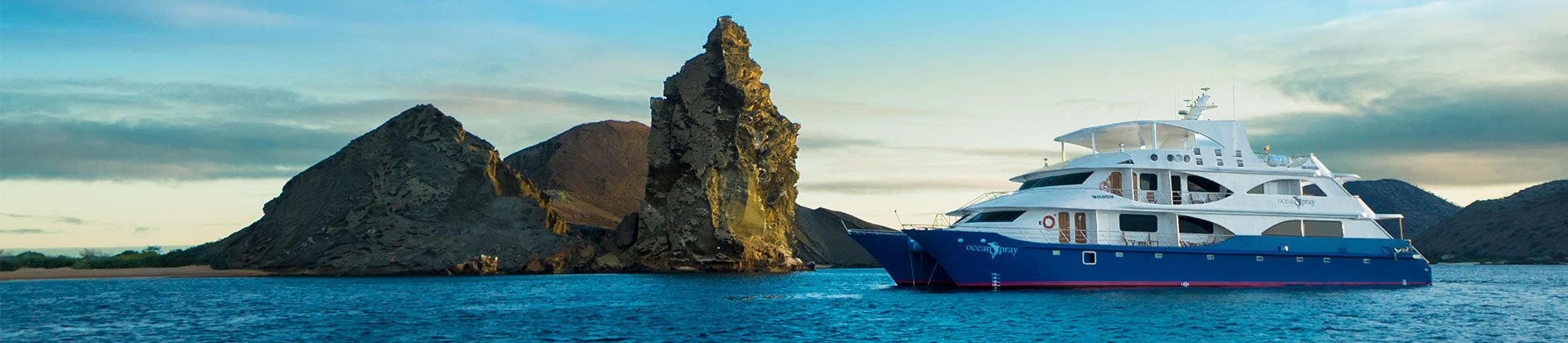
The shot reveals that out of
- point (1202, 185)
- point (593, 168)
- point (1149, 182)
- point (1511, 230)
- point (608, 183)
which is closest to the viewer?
point (1149, 182)

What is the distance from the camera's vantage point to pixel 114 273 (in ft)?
213

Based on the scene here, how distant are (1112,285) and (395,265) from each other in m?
45.0

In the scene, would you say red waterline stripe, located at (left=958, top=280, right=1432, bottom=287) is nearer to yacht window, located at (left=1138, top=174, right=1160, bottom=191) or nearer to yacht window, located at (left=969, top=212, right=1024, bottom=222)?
yacht window, located at (left=969, top=212, right=1024, bottom=222)

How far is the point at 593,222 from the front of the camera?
108312mm

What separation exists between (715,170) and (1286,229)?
130ft

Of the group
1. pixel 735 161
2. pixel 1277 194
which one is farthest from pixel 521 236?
pixel 1277 194

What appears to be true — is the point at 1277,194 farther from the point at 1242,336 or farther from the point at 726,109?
the point at 726,109

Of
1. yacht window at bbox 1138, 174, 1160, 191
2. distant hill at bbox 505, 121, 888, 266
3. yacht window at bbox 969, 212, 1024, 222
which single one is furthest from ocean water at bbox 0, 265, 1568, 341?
distant hill at bbox 505, 121, 888, 266

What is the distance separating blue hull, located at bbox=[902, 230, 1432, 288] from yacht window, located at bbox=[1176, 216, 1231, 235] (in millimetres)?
868

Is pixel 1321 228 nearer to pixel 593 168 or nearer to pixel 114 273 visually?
pixel 114 273

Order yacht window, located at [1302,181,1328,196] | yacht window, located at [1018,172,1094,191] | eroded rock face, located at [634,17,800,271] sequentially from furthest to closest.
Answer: eroded rock face, located at [634,17,800,271] → yacht window, located at [1302,181,1328,196] → yacht window, located at [1018,172,1094,191]

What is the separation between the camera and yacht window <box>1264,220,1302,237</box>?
1578 inches

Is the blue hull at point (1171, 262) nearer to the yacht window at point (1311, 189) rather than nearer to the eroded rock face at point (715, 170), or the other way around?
the yacht window at point (1311, 189)

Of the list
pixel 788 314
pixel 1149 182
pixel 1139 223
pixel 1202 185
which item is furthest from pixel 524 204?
pixel 1202 185
